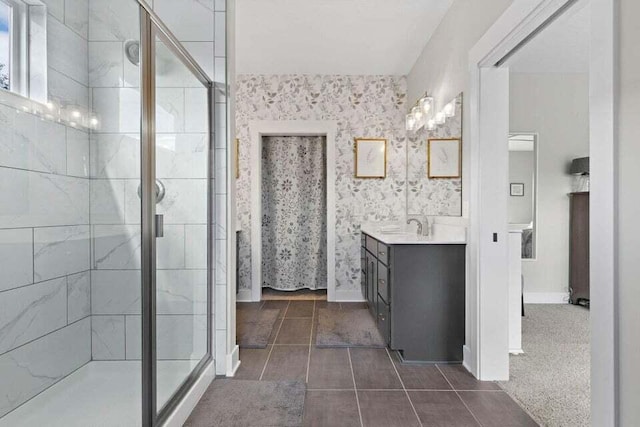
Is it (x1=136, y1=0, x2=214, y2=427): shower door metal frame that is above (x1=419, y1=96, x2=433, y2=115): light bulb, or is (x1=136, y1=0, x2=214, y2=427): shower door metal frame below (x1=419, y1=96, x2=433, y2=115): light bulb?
below

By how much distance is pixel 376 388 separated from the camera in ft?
8.02

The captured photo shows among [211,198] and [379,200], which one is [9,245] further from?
[379,200]

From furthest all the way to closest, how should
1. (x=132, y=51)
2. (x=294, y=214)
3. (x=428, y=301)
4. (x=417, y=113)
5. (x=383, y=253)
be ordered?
(x=294, y=214)
(x=417, y=113)
(x=383, y=253)
(x=428, y=301)
(x=132, y=51)

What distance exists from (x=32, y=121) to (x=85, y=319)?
825 millimetres

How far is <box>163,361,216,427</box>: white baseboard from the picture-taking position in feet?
6.28

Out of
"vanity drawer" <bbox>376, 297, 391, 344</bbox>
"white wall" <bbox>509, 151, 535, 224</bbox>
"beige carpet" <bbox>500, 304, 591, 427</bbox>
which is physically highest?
"white wall" <bbox>509, 151, 535, 224</bbox>

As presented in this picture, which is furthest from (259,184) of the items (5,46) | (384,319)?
(5,46)

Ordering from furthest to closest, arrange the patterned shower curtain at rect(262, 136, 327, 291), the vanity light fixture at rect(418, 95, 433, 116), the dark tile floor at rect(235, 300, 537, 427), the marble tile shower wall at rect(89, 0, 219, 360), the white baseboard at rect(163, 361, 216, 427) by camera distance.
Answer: the patterned shower curtain at rect(262, 136, 327, 291) → the vanity light fixture at rect(418, 95, 433, 116) → the dark tile floor at rect(235, 300, 537, 427) → the white baseboard at rect(163, 361, 216, 427) → the marble tile shower wall at rect(89, 0, 219, 360)

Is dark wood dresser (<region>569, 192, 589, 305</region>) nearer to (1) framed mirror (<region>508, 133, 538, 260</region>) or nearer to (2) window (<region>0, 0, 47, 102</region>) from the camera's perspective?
(1) framed mirror (<region>508, 133, 538, 260</region>)

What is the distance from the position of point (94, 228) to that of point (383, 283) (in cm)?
213

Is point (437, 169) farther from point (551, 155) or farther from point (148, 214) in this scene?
point (148, 214)

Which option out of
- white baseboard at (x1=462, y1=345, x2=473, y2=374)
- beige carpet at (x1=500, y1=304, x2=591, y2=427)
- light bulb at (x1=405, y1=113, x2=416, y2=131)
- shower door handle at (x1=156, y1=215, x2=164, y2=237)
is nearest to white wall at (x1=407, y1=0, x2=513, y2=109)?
light bulb at (x1=405, y1=113, x2=416, y2=131)

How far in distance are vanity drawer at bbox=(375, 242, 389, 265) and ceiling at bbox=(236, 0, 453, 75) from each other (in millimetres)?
1878

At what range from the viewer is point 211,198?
260 cm
